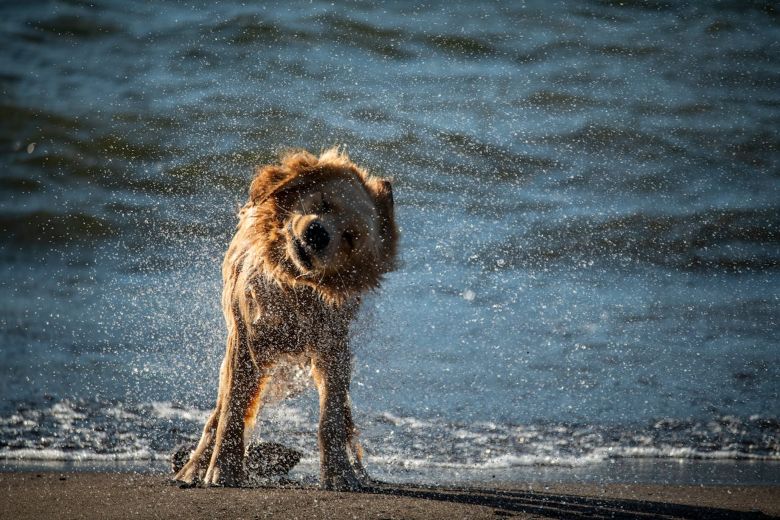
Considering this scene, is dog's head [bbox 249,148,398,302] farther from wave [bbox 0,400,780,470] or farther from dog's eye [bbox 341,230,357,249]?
wave [bbox 0,400,780,470]

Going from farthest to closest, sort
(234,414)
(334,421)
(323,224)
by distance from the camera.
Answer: (234,414), (334,421), (323,224)

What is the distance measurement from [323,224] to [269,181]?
0.49m

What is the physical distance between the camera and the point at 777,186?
10.2 metres

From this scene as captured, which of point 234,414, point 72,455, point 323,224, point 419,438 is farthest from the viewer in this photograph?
point 419,438

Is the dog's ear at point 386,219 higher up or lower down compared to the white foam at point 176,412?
higher up

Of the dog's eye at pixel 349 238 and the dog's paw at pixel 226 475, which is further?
the dog's paw at pixel 226 475

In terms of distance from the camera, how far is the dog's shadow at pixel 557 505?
12.1ft

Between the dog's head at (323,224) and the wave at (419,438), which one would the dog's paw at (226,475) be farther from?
the wave at (419,438)

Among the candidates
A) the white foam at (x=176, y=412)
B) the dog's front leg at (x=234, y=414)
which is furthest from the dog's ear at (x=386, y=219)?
the white foam at (x=176, y=412)

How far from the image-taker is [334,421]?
4.17 m

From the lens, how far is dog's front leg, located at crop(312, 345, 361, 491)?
4.13 m

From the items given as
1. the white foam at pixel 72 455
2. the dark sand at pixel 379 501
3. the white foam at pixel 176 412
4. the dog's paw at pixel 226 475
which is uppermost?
the dark sand at pixel 379 501

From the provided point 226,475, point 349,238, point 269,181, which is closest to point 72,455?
point 226,475

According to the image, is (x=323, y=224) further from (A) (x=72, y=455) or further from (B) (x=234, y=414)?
(A) (x=72, y=455)
